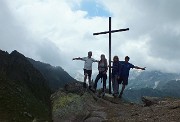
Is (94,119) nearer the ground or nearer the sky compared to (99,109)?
nearer the ground

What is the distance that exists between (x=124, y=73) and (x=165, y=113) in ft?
25.0

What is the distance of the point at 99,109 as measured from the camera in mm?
24234

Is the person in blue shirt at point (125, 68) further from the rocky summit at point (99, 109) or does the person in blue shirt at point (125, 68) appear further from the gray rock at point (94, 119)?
the gray rock at point (94, 119)

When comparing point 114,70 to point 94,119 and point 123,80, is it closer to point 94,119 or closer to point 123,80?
point 123,80

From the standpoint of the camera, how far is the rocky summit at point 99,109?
22.1m

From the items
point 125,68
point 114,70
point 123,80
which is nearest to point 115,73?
point 114,70

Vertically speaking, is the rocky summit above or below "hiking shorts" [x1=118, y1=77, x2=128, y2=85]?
below

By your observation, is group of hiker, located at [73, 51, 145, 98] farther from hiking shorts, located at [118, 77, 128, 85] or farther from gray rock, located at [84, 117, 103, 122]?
gray rock, located at [84, 117, 103, 122]

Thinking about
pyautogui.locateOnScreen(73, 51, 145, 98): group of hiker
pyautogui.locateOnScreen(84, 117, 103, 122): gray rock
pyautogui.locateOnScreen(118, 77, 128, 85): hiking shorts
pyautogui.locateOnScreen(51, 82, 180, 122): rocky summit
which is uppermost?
pyautogui.locateOnScreen(73, 51, 145, 98): group of hiker

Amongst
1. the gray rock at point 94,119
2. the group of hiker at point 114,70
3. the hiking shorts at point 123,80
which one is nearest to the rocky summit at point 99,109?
the gray rock at point 94,119

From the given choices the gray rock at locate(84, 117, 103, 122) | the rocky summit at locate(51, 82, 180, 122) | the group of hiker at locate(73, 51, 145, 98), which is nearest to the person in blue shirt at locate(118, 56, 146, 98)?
the group of hiker at locate(73, 51, 145, 98)

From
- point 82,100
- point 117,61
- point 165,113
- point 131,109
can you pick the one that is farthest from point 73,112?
point 117,61

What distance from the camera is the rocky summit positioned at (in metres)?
22.1

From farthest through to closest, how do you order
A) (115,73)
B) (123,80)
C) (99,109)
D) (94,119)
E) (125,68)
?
(115,73)
(123,80)
(125,68)
(99,109)
(94,119)
